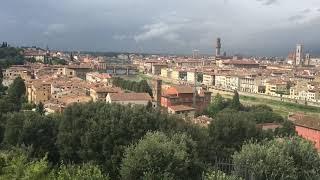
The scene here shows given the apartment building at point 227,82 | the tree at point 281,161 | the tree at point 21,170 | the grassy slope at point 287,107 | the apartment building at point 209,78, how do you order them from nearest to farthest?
the tree at point 21,170
the tree at point 281,161
the grassy slope at point 287,107
the apartment building at point 227,82
the apartment building at point 209,78

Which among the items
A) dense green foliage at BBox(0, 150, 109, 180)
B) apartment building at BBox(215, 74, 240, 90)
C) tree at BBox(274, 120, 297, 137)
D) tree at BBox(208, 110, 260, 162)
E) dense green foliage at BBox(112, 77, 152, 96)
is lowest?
apartment building at BBox(215, 74, 240, 90)

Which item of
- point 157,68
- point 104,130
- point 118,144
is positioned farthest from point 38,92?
point 157,68

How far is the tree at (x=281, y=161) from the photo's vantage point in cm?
1130

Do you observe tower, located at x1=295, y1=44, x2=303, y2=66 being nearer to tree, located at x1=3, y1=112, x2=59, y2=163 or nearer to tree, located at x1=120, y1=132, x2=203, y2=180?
tree, located at x1=3, y1=112, x2=59, y2=163

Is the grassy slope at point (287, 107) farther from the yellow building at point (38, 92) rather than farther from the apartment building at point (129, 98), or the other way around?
the yellow building at point (38, 92)

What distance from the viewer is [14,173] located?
9805 millimetres

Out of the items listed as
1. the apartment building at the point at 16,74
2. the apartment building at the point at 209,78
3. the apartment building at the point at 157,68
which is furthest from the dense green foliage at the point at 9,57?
the apartment building at the point at 157,68

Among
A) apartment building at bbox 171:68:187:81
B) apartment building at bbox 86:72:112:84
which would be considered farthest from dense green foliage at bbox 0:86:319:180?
apartment building at bbox 171:68:187:81

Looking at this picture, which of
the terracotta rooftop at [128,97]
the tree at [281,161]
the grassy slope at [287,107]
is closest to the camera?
the tree at [281,161]

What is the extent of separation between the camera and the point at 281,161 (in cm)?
1138

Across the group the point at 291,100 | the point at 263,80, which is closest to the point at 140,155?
the point at 291,100

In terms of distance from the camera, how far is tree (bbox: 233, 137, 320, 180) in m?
11.3

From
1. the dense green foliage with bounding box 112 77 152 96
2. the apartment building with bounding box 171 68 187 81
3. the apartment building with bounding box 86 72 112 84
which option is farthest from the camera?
the apartment building with bounding box 171 68 187 81

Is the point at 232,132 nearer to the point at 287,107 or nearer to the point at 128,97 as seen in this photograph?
the point at 128,97
